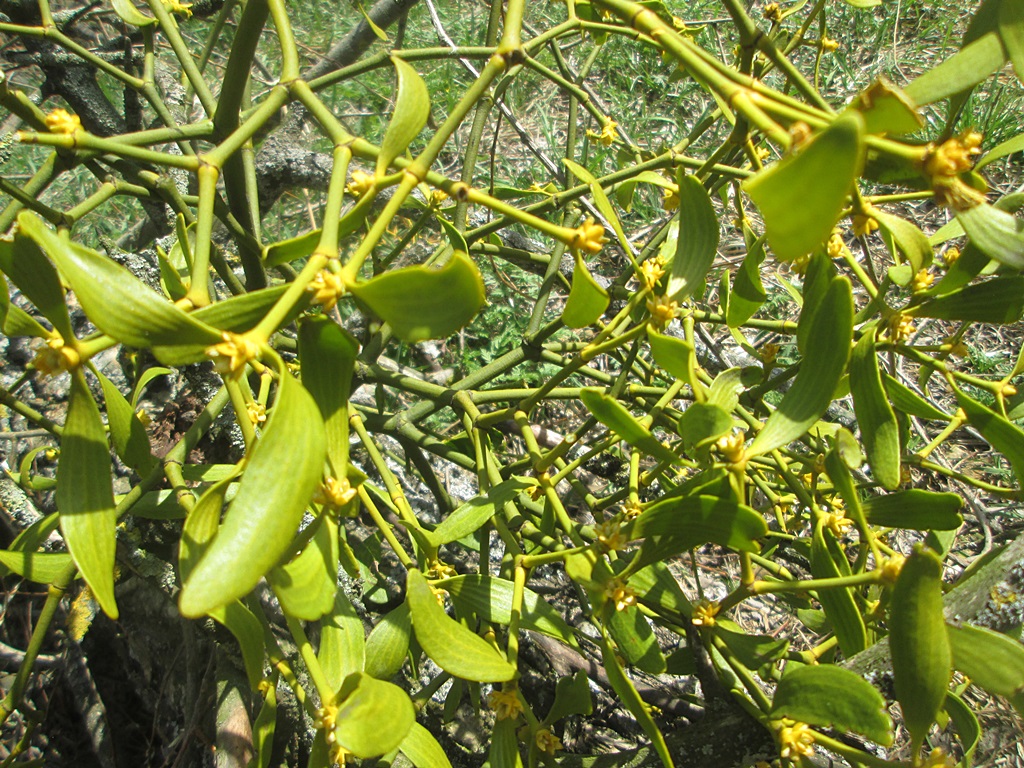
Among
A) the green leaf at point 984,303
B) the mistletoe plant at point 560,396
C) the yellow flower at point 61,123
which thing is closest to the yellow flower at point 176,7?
the mistletoe plant at point 560,396

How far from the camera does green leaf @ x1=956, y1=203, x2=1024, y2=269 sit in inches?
13.0

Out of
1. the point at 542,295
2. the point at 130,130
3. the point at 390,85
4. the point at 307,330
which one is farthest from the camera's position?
the point at 390,85

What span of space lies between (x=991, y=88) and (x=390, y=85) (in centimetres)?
175

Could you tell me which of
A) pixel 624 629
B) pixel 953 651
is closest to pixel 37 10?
pixel 624 629

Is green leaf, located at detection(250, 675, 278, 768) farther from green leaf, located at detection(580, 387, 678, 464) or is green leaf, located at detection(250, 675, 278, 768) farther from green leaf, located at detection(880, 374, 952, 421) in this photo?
green leaf, located at detection(880, 374, 952, 421)

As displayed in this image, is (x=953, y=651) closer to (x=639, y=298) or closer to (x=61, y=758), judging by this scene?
(x=639, y=298)

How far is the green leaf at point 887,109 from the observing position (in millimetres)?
291

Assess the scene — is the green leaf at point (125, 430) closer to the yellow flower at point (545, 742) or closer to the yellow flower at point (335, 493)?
the yellow flower at point (335, 493)

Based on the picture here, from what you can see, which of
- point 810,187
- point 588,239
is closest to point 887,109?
point 810,187

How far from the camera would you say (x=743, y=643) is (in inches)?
24.3

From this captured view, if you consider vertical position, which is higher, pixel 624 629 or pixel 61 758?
pixel 624 629

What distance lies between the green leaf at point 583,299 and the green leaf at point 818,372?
0.13 metres

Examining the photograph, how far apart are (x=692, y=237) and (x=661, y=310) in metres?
0.06

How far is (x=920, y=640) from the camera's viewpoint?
15.1 inches
